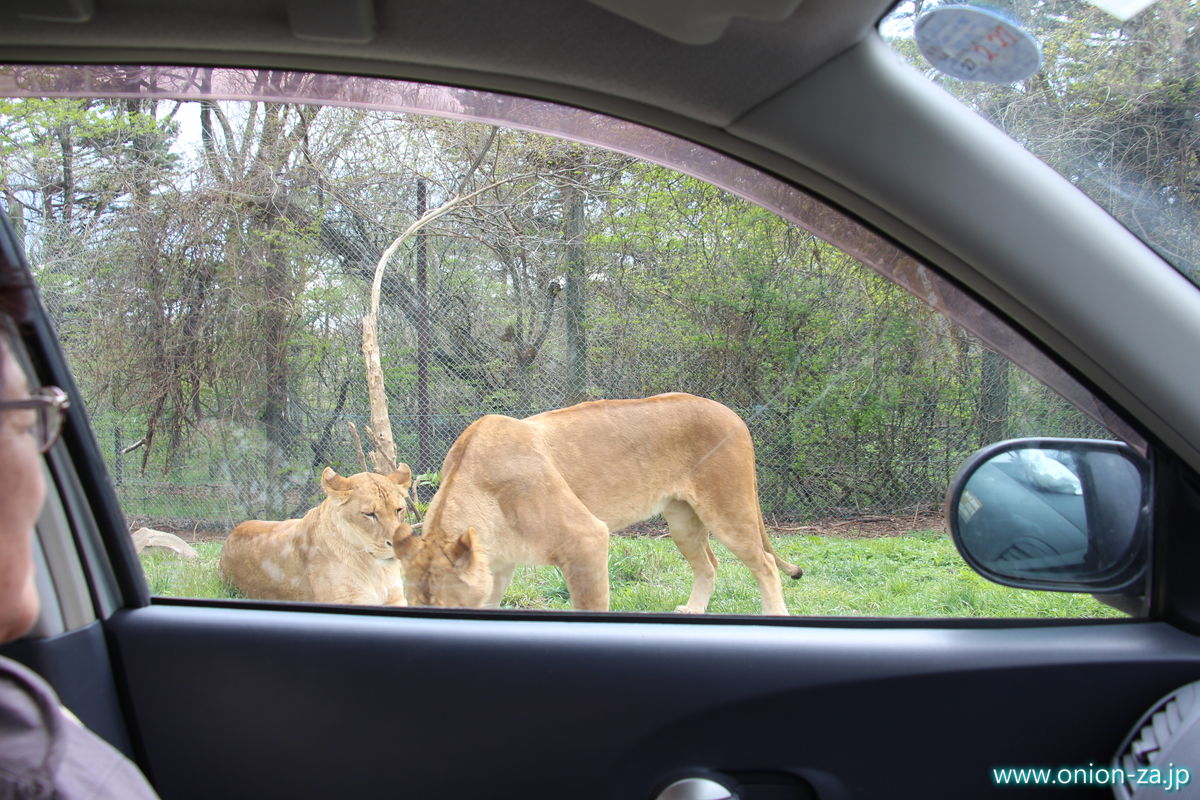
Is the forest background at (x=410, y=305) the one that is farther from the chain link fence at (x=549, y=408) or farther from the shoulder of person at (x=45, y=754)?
the shoulder of person at (x=45, y=754)

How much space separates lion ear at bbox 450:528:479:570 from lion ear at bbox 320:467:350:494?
367 millimetres

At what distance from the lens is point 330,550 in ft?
7.75

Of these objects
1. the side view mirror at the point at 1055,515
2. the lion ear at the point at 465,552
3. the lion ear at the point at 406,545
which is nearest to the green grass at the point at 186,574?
the lion ear at the point at 406,545

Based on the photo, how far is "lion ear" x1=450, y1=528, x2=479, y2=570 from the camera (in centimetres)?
244

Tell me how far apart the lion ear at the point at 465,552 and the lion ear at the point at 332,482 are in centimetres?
37

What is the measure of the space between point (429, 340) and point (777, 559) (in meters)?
1.03

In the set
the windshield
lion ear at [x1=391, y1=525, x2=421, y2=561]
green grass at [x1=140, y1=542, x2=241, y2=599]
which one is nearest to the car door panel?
green grass at [x1=140, y1=542, x2=241, y2=599]

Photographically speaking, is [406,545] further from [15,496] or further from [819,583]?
[15,496]

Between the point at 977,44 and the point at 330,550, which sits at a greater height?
the point at 977,44

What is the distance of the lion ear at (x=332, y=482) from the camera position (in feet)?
7.41

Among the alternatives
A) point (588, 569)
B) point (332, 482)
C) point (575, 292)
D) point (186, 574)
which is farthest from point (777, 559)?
point (186, 574)

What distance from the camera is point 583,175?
202 cm

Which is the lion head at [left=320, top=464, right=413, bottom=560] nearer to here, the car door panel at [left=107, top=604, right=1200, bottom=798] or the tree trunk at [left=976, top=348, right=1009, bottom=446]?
the car door panel at [left=107, top=604, right=1200, bottom=798]

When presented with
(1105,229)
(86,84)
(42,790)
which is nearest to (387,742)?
(42,790)
